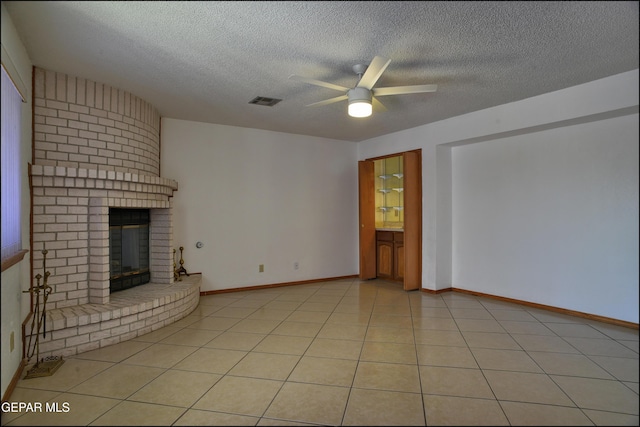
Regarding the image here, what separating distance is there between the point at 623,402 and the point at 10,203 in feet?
12.5

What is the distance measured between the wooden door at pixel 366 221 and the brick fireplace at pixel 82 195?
122 inches

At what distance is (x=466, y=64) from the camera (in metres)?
2.88

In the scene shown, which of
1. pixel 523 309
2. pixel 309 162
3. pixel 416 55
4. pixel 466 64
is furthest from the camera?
pixel 309 162

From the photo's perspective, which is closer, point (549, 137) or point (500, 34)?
point (500, 34)

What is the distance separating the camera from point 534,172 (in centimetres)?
396

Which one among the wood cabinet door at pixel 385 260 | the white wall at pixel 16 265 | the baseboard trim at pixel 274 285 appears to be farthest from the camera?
the wood cabinet door at pixel 385 260

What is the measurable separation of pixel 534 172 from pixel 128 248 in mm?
4646

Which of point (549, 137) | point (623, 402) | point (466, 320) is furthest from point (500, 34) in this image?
point (466, 320)

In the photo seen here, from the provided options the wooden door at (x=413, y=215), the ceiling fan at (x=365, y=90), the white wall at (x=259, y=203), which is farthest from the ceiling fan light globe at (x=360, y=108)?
the white wall at (x=259, y=203)

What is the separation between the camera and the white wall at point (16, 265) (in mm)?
2008

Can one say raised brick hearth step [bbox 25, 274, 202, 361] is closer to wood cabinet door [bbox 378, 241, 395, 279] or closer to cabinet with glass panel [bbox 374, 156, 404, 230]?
wood cabinet door [bbox 378, 241, 395, 279]

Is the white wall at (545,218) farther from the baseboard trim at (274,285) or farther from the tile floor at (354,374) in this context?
the baseboard trim at (274,285)

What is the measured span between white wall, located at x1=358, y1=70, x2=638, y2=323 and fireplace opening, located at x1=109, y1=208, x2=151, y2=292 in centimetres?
358

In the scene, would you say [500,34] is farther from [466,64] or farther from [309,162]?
[309,162]
